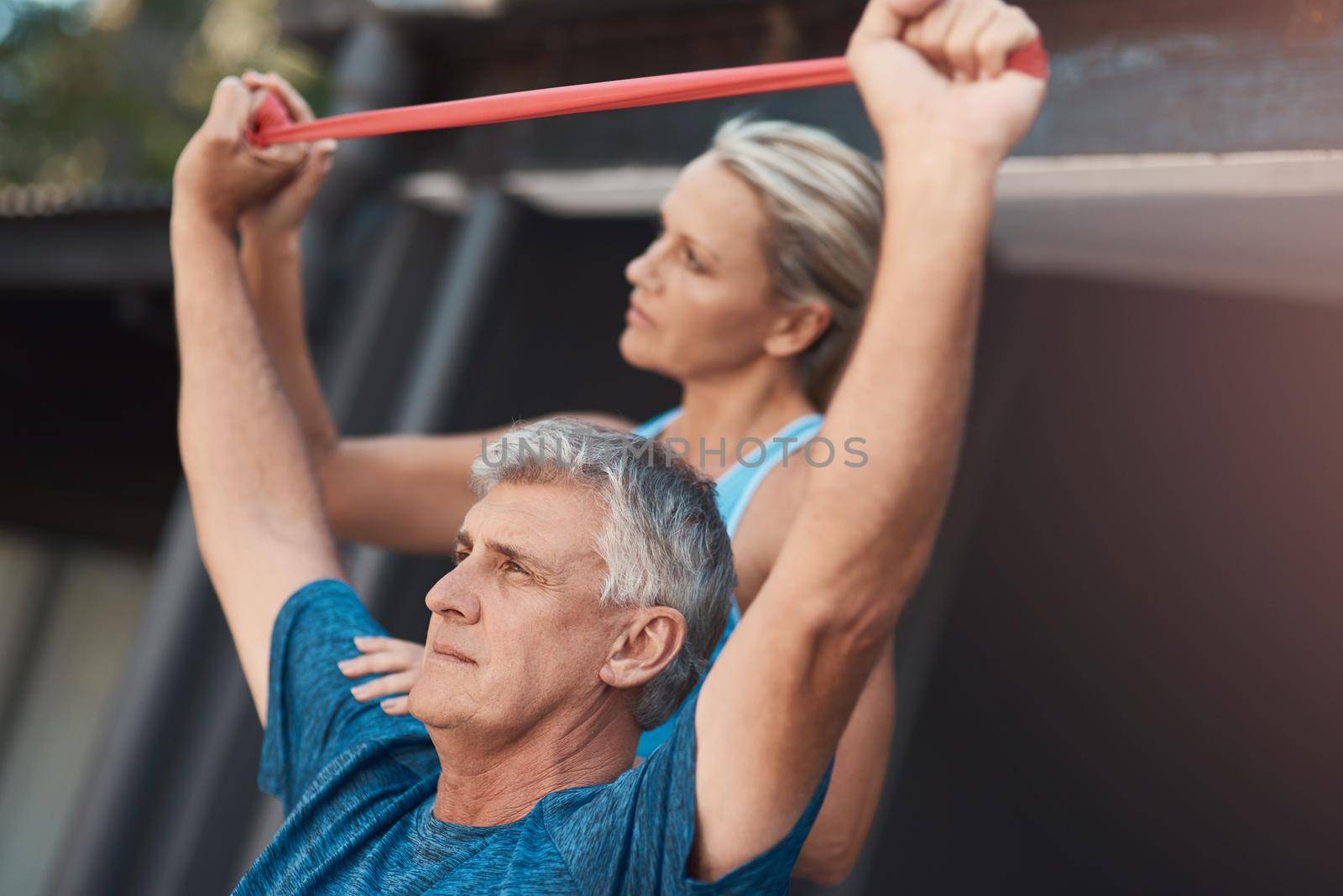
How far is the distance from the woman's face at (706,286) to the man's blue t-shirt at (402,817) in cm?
53

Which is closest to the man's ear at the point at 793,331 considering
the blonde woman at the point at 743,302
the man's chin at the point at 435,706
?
the blonde woman at the point at 743,302

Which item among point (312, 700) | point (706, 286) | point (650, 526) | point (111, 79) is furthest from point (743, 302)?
point (111, 79)

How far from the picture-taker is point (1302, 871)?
11.1ft

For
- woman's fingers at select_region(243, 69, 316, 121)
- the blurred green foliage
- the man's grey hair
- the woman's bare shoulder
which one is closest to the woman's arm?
the woman's bare shoulder

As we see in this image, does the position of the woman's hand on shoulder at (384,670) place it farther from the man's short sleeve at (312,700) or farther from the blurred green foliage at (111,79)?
the blurred green foliage at (111,79)

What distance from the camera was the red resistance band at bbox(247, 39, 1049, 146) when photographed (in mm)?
1029

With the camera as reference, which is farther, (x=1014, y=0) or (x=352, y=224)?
(x=352, y=224)

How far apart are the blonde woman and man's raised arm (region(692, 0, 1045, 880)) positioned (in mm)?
575

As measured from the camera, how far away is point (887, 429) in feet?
2.78

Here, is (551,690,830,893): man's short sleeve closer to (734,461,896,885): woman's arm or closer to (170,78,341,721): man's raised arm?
(734,461,896,885): woman's arm

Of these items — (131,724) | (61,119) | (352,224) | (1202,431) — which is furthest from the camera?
(61,119)

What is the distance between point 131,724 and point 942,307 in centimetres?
273

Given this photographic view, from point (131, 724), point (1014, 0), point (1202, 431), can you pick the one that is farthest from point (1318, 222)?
point (131, 724)

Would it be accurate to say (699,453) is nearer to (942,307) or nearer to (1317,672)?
(942,307)
